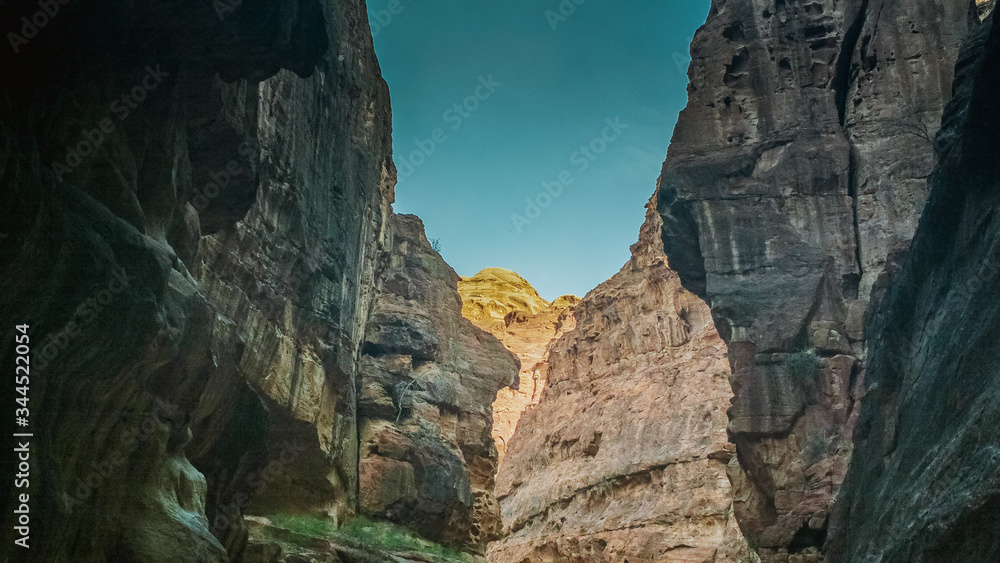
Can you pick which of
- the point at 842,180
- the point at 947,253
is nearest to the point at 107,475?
the point at 947,253

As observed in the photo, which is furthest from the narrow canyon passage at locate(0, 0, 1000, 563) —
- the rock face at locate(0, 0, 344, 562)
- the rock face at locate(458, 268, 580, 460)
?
the rock face at locate(458, 268, 580, 460)

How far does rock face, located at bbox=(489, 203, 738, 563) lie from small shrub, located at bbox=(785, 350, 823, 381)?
66.5 ft

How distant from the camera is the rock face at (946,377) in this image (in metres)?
10.9

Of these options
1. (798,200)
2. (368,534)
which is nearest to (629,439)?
(368,534)

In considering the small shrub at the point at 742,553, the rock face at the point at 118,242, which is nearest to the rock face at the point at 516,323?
the small shrub at the point at 742,553

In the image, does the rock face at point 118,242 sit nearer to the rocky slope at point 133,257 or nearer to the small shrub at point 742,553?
the rocky slope at point 133,257

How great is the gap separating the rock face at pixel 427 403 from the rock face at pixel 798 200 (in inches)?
497

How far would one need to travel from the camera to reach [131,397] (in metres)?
13.1

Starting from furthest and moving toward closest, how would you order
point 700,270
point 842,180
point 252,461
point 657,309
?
point 657,309
point 700,270
point 842,180
point 252,461

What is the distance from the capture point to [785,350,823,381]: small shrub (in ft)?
85.7

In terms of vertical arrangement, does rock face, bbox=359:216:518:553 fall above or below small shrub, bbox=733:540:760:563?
above

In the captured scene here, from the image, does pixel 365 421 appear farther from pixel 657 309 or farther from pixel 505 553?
pixel 657 309

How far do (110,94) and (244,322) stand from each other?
12.5m

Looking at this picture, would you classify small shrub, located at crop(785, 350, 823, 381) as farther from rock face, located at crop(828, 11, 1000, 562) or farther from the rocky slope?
the rocky slope
